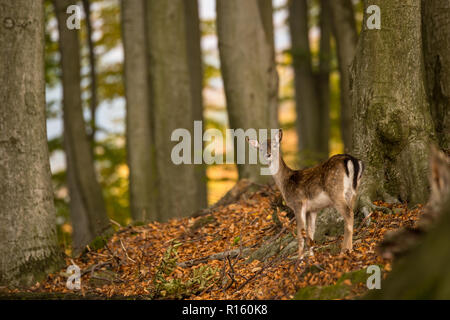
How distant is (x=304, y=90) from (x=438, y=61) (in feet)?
42.8

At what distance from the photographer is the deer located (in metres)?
6.53

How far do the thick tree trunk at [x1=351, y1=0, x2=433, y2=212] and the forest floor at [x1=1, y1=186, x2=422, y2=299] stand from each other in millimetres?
413

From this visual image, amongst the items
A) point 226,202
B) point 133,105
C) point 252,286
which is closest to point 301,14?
point 133,105

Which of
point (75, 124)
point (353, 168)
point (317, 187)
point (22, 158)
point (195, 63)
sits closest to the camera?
point (353, 168)

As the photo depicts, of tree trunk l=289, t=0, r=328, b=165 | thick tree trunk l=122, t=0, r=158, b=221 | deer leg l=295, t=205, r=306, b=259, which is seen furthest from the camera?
tree trunk l=289, t=0, r=328, b=165

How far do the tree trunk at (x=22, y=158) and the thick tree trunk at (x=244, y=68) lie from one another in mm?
4603

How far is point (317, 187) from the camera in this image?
6773 millimetres

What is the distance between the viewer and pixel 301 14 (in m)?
21.0

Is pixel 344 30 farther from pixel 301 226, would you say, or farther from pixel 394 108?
pixel 301 226

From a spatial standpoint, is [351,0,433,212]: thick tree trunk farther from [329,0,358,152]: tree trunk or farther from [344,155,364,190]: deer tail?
[329,0,358,152]: tree trunk

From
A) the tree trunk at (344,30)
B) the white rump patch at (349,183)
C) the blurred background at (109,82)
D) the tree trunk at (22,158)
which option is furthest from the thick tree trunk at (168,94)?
the blurred background at (109,82)

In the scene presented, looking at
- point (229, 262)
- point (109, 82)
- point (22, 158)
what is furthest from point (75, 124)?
point (229, 262)

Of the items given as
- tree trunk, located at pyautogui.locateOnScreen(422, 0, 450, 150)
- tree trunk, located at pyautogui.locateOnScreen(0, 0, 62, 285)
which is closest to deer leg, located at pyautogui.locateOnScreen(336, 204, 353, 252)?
tree trunk, located at pyautogui.locateOnScreen(422, 0, 450, 150)
